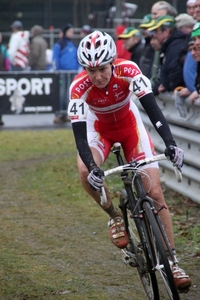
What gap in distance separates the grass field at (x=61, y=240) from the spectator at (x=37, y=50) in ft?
28.7

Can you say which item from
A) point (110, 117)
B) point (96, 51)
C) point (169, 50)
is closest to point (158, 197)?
point (110, 117)

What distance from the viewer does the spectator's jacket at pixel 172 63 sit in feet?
33.4

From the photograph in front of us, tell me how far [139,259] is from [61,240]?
227cm

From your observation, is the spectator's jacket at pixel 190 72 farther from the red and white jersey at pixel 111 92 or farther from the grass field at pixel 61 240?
the red and white jersey at pixel 111 92

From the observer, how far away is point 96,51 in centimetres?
604

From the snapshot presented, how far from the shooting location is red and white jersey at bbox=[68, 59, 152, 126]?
6.19 metres

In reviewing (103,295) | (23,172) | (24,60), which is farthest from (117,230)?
(24,60)

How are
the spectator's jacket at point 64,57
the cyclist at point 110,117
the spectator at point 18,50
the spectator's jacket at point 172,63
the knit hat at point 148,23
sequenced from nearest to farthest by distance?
1. the cyclist at point 110,117
2. the spectator's jacket at point 172,63
3. the knit hat at point 148,23
4. the spectator's jacket at point 64,57
5. the spectator at point 18,50

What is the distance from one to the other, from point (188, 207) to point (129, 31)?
16.2ft

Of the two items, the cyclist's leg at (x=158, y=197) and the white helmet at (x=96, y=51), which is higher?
the white helmet at (x=96, y=51)

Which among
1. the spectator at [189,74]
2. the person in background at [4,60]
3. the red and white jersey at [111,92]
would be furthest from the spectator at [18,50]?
the red and white jersey at [111,92]

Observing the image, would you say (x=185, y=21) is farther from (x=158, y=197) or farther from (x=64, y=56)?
(x=64, y=56)

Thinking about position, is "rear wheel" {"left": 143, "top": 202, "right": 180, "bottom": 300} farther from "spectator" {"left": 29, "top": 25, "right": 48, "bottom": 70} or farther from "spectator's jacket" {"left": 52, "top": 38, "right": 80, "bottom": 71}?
"spectator" {"left": 29, "top": 25, "right": 48, "bottom": 70}

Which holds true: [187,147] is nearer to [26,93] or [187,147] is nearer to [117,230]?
[117,230]
